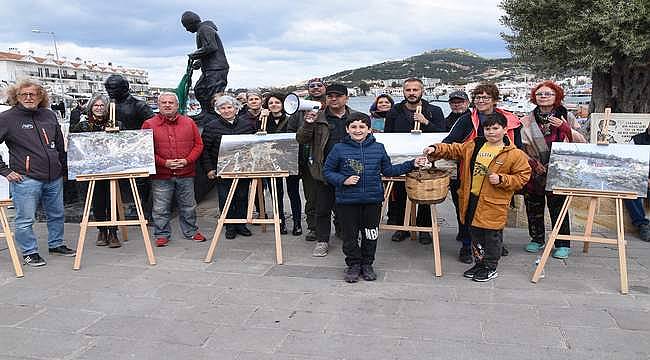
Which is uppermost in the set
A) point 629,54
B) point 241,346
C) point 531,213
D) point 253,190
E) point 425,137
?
point 629,54

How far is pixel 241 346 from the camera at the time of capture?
3.08m

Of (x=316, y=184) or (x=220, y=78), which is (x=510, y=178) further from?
(x=220, y=78)

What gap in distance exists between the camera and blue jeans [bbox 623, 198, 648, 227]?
5633mm

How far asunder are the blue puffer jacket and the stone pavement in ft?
2.49

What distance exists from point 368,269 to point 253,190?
1.43m

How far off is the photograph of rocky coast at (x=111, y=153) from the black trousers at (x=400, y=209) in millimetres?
2553

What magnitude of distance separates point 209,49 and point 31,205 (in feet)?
12.3

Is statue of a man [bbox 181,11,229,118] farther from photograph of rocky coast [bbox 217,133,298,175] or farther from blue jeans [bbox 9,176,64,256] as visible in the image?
blue jeans [bbox 9,176,64,256]

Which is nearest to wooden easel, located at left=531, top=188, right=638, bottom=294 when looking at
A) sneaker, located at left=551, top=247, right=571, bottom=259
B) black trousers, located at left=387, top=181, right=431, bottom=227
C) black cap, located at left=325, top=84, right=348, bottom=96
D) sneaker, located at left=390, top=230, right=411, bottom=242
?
sneaker, located at left=551, top=247, right=571, bottom=259

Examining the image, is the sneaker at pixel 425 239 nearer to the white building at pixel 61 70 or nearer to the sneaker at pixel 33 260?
the sneaker at pixel 33 260

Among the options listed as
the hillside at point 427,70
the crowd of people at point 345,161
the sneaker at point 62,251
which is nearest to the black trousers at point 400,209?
the crowd of people at point 345,161

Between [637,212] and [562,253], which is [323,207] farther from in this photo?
[637,212]

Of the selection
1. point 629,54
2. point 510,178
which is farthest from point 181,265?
point 629,54

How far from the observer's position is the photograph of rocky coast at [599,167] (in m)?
4.09
